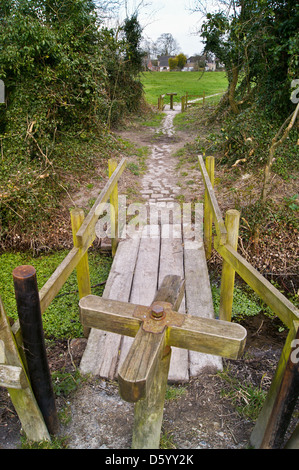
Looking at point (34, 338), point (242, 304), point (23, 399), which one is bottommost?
point (242, 304)

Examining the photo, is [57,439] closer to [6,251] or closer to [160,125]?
[6,251]

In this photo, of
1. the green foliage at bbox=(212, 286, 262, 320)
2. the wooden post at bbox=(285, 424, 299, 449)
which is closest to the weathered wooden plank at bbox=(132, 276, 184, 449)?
A: the wooden post at bbox=(285, 424, 299, 449)

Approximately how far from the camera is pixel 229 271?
10.7 feet

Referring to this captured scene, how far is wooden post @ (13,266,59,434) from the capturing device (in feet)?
6.24

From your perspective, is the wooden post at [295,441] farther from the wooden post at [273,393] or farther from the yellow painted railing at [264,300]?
the wooden post at [273,393]

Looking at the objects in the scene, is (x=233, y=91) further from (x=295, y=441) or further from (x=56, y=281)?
(x=295, y=441)

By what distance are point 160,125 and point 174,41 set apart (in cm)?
5112

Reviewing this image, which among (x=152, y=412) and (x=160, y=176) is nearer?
(x=152, y=412)

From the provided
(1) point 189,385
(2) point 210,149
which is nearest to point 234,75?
(2) point 210,149

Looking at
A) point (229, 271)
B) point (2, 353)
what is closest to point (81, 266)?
point (229, 271)

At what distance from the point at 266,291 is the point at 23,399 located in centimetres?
168

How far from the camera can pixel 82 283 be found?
11.5 ft
